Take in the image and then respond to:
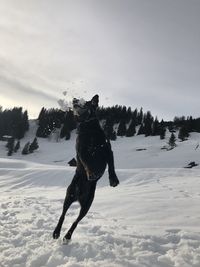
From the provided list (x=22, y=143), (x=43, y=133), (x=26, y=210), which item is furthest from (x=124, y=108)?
(x=26, y=210)

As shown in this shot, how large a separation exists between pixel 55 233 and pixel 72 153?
79.1 metres

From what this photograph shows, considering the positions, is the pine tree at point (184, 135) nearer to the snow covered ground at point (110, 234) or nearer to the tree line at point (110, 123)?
the tree line at point (110, 123)

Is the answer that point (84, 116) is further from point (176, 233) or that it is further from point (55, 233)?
point (176, 233)

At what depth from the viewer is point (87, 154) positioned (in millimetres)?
7008

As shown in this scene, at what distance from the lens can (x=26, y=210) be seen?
36.3 ft

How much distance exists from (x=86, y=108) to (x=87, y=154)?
31.1 inches

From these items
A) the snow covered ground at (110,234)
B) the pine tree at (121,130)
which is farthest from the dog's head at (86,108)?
the pine tree at (121,130)

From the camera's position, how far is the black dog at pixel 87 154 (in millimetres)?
7027

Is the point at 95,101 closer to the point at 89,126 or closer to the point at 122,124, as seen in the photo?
the point at 89,126

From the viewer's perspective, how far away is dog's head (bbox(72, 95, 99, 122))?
7086 millimetres

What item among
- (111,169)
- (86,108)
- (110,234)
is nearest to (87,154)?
(111,169)

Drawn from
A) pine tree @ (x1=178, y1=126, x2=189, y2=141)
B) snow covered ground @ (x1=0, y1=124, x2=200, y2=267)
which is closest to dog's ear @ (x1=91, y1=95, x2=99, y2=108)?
snow covered ground @ (x1=0, y1=124, x2=200, y2=267)

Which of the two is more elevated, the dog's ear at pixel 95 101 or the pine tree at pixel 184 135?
the pine tree at pixel 184 135

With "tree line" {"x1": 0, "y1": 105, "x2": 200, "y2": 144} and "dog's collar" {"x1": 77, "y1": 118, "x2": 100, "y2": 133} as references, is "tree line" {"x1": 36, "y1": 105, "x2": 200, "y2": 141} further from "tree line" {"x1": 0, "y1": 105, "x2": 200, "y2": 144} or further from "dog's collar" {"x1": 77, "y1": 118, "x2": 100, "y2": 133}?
"dog's collar" {"x1": 77, "y1": 118, "x2": 100, "y2": 133}
